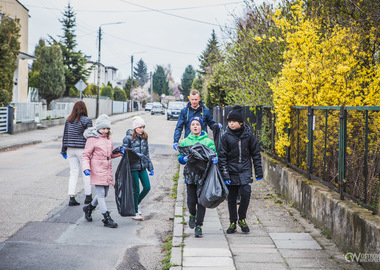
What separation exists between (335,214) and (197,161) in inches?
72.8

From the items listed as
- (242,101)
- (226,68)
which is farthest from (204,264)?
(226,68)

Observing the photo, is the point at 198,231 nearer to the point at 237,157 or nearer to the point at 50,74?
the point at 237,157

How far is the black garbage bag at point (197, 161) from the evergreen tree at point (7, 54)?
16726mm

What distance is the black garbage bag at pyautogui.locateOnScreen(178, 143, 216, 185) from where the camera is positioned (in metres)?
5.74

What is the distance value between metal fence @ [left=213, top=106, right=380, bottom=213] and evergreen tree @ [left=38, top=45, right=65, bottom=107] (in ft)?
84.6

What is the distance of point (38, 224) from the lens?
6.41 meters

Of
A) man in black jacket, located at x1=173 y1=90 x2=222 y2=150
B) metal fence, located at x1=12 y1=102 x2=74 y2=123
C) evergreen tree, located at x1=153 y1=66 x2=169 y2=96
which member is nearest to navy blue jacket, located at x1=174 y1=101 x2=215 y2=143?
man in black jacket, located at x1=173 y1=90 x2=222 y2=150

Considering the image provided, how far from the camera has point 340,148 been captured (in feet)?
19.1

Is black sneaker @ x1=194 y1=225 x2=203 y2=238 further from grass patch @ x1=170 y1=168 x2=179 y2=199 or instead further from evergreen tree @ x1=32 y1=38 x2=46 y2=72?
evergreen tree @ x1=32 y1=38 x2=46 y2=72

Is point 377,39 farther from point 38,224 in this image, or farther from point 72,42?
point 72,42

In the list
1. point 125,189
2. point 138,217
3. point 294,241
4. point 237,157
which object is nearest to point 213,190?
point 237,157

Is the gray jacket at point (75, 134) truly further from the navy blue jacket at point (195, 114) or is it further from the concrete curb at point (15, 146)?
the concrete curb at point (15, 146)

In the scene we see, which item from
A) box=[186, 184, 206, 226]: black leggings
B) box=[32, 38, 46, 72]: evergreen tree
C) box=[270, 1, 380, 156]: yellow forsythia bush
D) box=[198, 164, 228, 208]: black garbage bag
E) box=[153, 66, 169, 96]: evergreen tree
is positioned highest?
box=[153, 66, 169, 96]: evergreen tree

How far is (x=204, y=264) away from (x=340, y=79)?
414 cm
